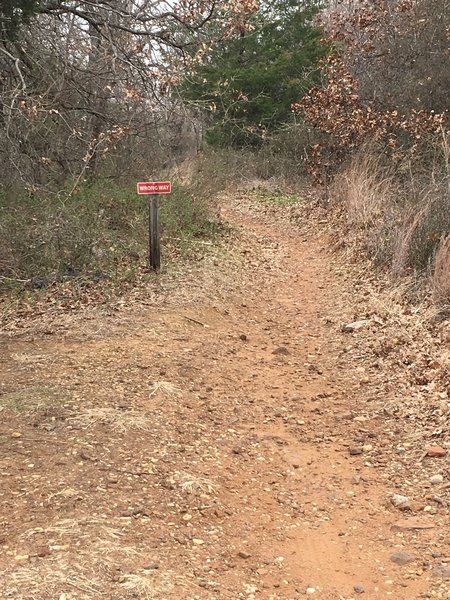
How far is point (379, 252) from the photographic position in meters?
7.49

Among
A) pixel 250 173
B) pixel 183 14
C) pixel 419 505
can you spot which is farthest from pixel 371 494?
pixel 250 173

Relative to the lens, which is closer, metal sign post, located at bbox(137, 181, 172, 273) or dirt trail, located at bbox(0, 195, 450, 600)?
dirt trail, located at bbox(0, 195, 450, 600)

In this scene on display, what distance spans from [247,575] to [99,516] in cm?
81

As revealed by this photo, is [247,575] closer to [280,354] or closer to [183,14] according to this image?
[280,354]

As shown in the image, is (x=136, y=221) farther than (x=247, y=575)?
Yes

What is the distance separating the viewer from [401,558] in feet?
9.56

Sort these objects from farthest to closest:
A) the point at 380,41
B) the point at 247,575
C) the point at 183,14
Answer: the point at 380,41, the point at 183,14, the point at 247,575

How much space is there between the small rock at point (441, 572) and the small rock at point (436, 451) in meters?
1.04

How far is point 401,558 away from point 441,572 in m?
0.20

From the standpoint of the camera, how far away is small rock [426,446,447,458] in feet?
12.4

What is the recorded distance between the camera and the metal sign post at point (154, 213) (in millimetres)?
6875

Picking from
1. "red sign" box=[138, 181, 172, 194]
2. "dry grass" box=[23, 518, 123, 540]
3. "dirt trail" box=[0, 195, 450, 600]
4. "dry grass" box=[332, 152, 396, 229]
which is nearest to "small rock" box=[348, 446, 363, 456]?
"dirt trail" box=[0, 195, 450, 600]

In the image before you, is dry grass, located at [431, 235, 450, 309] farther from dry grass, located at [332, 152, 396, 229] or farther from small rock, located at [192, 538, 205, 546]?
small rock, located at [192, 538, 205, 546]

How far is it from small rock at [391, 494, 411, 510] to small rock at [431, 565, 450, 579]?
520mm
